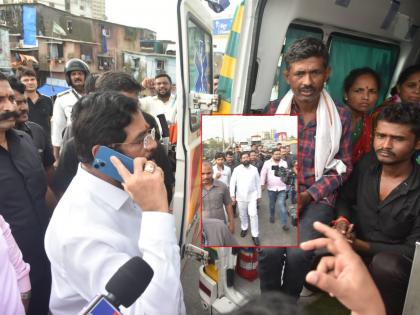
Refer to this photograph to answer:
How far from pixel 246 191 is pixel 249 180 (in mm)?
58

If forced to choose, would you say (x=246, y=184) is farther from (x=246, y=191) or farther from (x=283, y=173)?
(x=283, y=173)

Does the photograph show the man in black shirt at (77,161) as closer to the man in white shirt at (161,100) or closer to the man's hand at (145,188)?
the man's hand at (145,188)

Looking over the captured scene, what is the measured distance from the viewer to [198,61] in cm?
231

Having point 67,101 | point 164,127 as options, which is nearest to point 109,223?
point 164,127

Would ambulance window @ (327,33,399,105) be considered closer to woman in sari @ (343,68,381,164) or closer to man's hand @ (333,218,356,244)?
woman in sari @ (343,68,381,164)

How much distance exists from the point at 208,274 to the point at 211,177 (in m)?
0.95

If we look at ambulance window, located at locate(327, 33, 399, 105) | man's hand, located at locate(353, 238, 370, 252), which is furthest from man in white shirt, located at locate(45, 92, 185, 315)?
ambulance window, located at locate(327, 33, 399, 105)

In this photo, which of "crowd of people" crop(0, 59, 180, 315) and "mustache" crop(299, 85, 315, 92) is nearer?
"crowd of people" crop(0, 59, 180, 315)

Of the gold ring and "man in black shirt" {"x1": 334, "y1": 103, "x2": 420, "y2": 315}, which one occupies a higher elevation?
the gold ring

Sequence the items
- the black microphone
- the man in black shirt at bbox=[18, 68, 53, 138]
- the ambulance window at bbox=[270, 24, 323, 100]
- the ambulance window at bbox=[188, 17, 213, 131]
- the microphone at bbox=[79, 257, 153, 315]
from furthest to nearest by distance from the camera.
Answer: the man in black shirt at bbox=[18, 68, 53, 138] → the black microphone → the ambulance window at bbox=[270, 24, 323, 100] → the ambulance window at bbox=[188, 17, 213, 131] → the microphone at bbox=[79, 257, 153, 315]

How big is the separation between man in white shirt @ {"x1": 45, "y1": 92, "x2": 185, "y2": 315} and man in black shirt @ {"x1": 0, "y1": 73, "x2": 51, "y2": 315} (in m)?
0.78

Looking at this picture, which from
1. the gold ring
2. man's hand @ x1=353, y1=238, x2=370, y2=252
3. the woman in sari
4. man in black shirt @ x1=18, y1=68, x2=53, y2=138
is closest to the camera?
the gold ring

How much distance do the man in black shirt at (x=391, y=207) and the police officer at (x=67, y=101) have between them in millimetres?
3131

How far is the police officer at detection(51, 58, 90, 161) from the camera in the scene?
3881 millimetres
